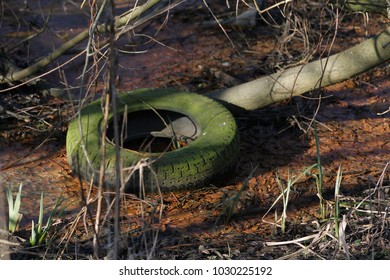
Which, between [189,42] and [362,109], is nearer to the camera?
[362,109]

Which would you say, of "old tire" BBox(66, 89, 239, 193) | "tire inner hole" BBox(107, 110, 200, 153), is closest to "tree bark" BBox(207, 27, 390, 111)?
"old tire" BBox(66, 89, 239, 193)

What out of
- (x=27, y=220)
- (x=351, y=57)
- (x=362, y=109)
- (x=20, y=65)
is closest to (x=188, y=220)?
(x=27, y=220)

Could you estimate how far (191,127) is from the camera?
6.75 m

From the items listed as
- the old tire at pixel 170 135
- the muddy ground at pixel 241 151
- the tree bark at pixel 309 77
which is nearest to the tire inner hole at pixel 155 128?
the old tire at pixel 170 135

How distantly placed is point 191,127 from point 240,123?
48cm

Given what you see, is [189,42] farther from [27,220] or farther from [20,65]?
[27,220]

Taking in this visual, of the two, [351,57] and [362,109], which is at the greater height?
[351,57]

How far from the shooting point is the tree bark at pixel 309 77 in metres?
6.43

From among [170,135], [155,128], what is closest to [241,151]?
[170,135]

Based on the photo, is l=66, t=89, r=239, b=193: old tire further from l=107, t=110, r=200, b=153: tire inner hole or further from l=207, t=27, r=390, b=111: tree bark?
l=207, t=27, r=390, b=111: tree bark

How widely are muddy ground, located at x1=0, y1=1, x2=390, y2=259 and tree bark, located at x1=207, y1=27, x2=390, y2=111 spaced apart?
270mm

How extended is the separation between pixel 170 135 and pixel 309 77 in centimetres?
121

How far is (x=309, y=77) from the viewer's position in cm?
657
